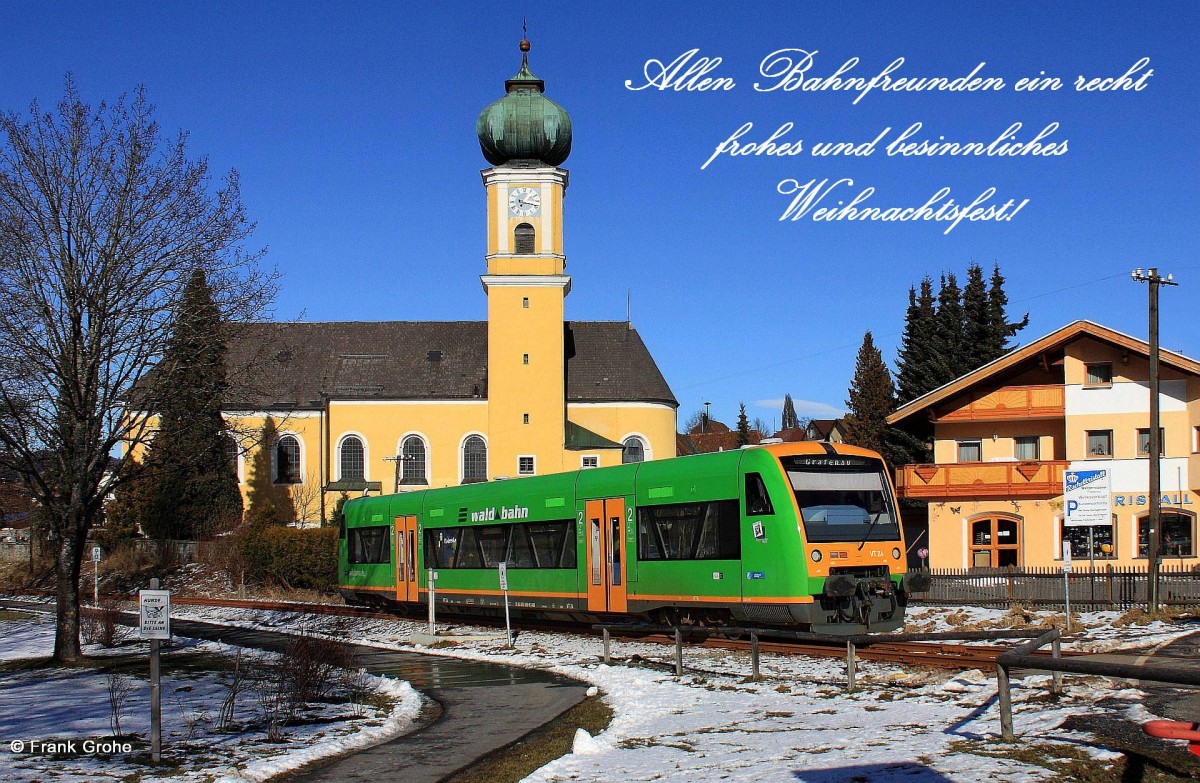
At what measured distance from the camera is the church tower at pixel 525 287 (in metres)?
57.2

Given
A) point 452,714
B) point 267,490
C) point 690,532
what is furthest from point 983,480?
point 267,490

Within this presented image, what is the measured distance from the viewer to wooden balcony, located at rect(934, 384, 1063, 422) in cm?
3719

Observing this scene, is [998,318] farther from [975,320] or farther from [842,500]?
[842,500]

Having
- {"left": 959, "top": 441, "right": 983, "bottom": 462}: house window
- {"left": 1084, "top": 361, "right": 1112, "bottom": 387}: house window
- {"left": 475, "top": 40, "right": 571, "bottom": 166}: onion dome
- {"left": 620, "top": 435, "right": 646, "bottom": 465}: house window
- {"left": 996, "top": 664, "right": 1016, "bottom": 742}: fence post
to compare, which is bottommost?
{"left": 996, "top": 664, "right": 1016, "bottom": 742}: fence post

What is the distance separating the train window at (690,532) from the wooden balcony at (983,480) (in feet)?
60.1

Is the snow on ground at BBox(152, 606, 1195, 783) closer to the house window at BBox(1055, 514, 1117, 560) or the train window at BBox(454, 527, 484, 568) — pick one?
the train window at BBox(454, 527, 484, 568)

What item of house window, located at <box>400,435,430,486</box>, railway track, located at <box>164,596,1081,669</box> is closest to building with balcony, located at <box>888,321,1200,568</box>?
railway track, located at <box>164,596,1081,669</box>

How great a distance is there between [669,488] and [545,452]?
36906mm

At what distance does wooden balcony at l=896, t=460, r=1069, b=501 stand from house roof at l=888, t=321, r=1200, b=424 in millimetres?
2016

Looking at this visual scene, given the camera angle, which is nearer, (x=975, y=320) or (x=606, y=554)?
(x=606, y=554)

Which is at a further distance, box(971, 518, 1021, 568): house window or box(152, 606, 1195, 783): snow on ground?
box(971, 518, 1021, 568): house window

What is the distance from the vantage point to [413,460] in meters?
59.5

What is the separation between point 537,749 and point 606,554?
10.7 m

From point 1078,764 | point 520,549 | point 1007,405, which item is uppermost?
point 1007,405
